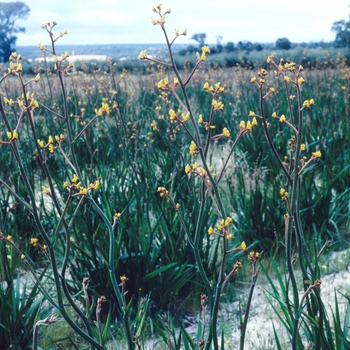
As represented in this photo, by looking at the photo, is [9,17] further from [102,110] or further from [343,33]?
[102,110]

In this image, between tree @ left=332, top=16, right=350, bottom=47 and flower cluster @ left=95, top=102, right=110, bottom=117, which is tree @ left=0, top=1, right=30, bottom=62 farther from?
flower cluster @ left=95, top=102, right=110, bottom=117

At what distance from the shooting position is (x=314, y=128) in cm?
508

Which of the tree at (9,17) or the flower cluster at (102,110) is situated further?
the tree at (9,17)

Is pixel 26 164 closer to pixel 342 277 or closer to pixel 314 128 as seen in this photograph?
pixel 342 277

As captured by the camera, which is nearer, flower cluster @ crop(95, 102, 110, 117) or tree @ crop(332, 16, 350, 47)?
flower cluster @ crop(95, 102, 110, 117)

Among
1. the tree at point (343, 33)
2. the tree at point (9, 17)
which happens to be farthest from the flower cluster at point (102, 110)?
the tree at point (9, 17)

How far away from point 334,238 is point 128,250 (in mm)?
1532

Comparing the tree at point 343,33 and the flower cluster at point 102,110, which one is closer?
the flower cluster at point 102,110

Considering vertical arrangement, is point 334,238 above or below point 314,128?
below

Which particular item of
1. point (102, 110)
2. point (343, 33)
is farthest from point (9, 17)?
point (102, 110)

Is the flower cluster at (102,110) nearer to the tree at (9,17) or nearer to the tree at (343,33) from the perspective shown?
the tree at (343,33)

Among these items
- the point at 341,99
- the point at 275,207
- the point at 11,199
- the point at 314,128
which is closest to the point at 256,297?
the point at 275,207

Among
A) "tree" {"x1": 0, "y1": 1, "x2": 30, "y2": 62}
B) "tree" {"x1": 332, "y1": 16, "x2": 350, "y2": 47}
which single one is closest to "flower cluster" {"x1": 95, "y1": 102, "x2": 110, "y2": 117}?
"tree" {"x1": 332, "y1": 16, "x2": 350, "y2": 47}

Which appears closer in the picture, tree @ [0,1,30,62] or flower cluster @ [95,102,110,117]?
flower cluster @ [95,102,110,117]
